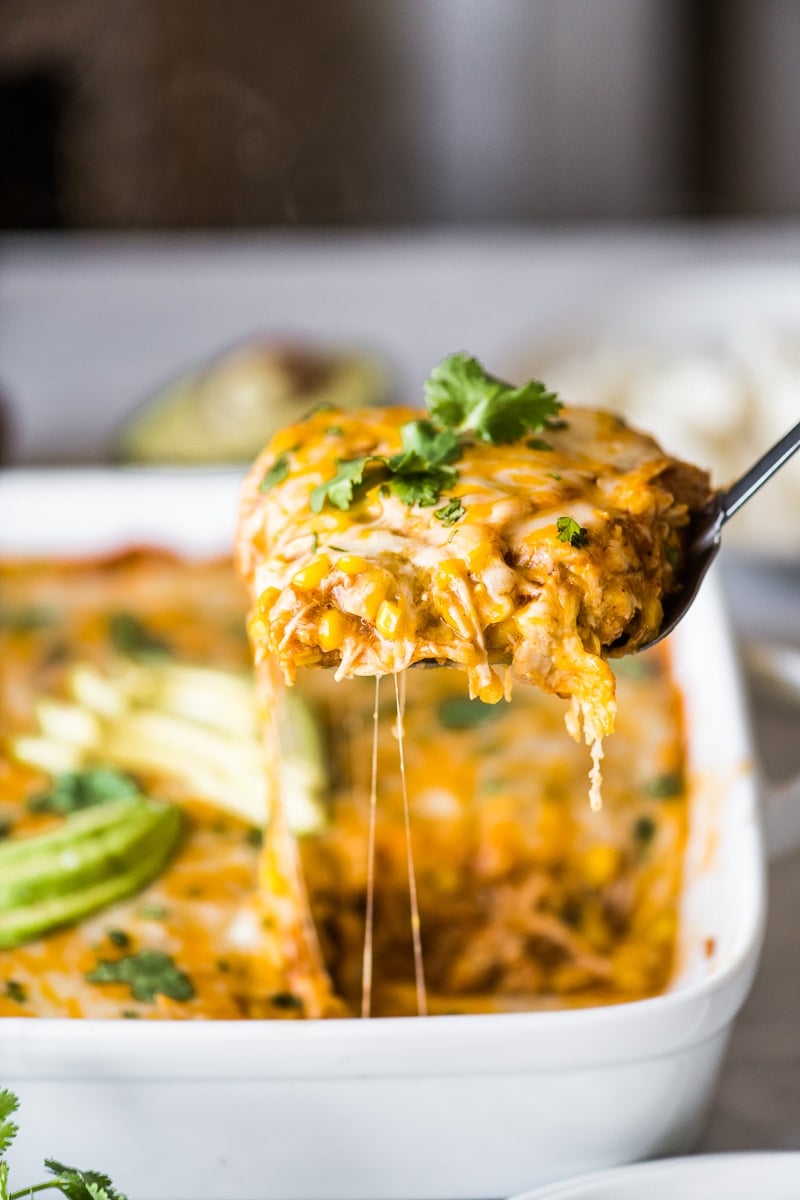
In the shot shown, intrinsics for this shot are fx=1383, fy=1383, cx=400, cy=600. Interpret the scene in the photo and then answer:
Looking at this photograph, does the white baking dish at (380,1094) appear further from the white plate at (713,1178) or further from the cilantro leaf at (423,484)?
the cilantro leaf at (423,484)

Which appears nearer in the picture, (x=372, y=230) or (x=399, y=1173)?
(x=399, y=1173)

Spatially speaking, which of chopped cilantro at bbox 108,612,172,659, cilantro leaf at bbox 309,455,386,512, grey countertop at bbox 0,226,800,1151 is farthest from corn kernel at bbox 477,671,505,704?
grey countertop at bbox 0,226,800,1151

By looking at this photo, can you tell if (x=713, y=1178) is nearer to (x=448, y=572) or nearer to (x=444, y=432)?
(x=448, y=572)

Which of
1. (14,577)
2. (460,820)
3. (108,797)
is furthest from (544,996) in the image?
(14,577)

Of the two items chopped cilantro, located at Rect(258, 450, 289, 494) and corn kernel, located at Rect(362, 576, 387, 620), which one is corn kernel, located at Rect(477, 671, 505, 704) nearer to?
corn kernel, located at Rect(362, 576, 387, 620)

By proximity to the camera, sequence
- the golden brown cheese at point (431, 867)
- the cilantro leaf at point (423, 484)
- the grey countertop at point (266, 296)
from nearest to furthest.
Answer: the cilantro leaf at point (423, 484) < the golden brown cheese at point (431, 867) < the grey countertop at point (266, 296)

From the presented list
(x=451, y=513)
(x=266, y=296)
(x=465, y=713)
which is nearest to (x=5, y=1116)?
(x=451, y=513)

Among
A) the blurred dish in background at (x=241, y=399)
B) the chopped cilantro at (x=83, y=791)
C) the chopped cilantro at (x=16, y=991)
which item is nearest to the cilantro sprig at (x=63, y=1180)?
the chopped cilantro at (x=16, y=991)

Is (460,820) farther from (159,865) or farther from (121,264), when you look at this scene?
(121,264)
